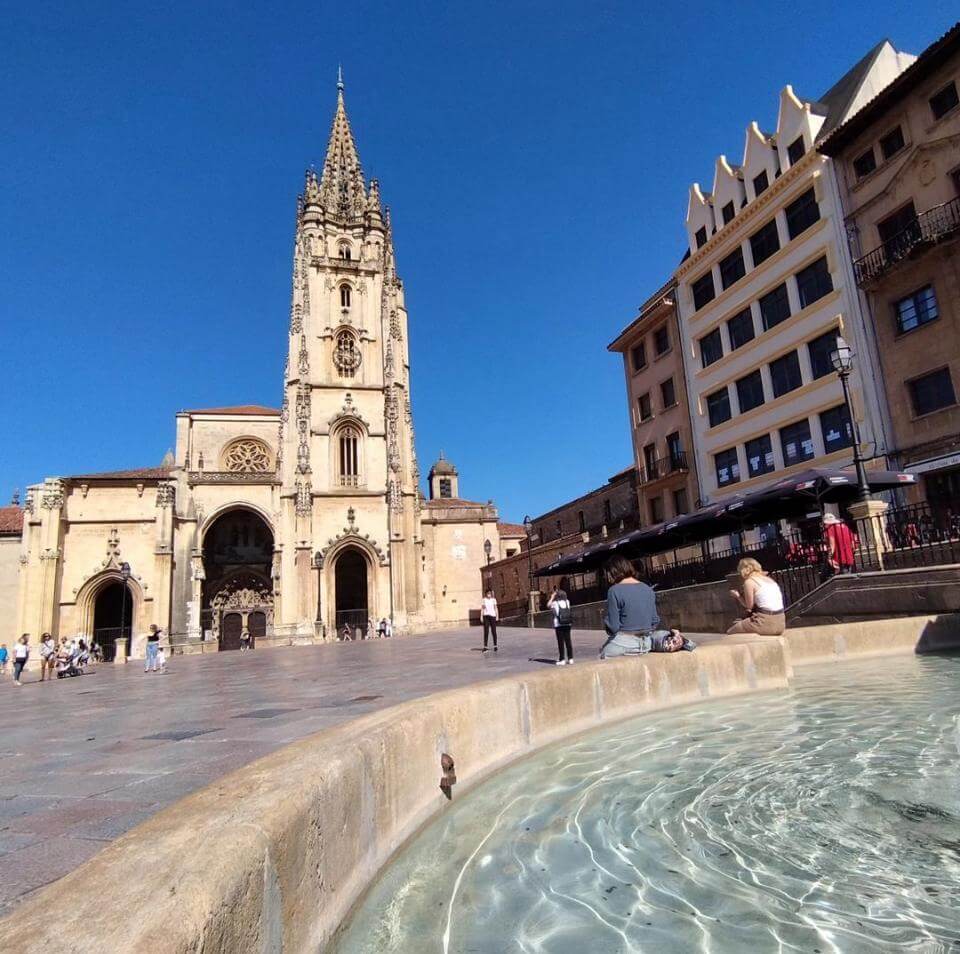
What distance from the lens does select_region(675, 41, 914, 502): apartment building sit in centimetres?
2092

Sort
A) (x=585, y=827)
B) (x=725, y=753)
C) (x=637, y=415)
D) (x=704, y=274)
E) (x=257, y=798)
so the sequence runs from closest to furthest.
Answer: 1. (x=257, y=798)
2. (x=585, y=827)
3. (x=725, y=753)
4. (x=704, y=274)
5. (x=637, y=415)

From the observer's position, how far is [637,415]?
3212 centimetres

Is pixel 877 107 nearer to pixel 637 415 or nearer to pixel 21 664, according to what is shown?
pixel 637 415

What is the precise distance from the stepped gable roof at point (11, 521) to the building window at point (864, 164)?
45925 mm

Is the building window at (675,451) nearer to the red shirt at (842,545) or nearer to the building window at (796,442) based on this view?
the building window at (796,442)

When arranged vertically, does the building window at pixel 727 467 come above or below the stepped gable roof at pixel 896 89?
below

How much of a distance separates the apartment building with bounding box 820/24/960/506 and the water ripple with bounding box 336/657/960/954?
16255mm

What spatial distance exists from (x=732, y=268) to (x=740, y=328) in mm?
2708

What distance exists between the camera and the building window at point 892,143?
64.1ft

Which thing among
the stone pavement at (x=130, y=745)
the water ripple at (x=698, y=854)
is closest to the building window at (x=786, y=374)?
the stone pavement at (x=130, y=745)

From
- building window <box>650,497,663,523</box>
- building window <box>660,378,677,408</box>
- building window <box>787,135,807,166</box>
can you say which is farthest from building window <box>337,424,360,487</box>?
building window <box>787,135,807,166</box>

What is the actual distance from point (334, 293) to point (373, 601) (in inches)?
778

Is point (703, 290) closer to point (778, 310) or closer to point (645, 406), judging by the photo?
point (778, 310)

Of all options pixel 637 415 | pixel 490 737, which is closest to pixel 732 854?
pixel 490 737
